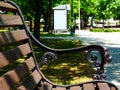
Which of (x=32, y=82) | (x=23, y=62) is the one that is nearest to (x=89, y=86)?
(x=32, y=82)

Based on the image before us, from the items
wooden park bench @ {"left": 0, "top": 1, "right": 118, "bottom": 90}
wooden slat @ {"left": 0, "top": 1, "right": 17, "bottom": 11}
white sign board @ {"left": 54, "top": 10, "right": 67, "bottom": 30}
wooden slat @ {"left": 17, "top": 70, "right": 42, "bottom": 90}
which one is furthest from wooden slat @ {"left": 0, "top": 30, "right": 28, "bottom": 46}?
white sign board @ {"left": 54, "top": 10, "right": 67, "bottom": 30}

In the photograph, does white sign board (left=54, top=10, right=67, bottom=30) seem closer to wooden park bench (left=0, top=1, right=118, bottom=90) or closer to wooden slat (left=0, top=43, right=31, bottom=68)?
wooden park bench (left=0, top=1, right=118, bottom=90)

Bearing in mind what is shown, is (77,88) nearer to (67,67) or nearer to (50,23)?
(67,67)

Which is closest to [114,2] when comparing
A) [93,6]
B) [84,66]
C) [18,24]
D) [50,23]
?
[93,6]

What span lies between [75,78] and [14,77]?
5180 millimetres

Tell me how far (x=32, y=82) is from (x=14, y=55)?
420mm

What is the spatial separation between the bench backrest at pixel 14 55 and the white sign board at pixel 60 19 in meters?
34.5

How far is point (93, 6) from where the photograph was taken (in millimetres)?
59719

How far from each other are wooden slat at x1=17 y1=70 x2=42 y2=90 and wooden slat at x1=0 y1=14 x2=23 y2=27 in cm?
54

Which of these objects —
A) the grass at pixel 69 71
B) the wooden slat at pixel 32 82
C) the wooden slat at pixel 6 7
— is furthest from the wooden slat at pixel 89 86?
the grass at pixel 69 71

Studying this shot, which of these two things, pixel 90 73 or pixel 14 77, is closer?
pixel 14 77

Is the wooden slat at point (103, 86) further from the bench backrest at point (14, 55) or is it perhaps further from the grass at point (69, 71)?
the grass at point (69, 71)

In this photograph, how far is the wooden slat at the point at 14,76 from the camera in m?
2.96

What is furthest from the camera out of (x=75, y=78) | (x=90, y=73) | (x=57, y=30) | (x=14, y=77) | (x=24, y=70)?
(x=57, y=30)
